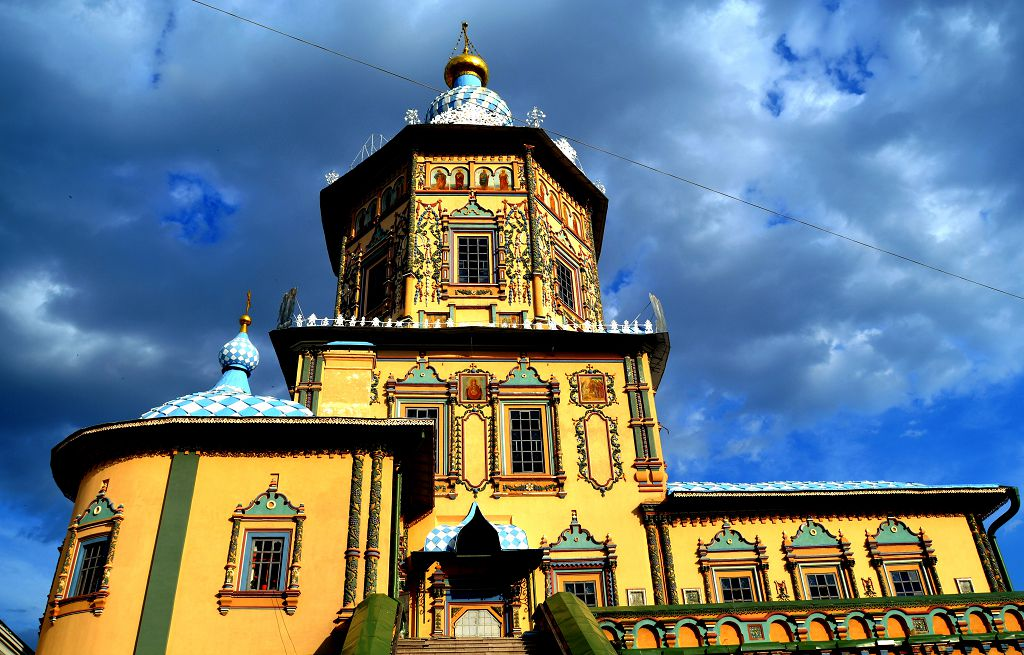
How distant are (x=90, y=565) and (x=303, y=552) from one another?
3.28 meters

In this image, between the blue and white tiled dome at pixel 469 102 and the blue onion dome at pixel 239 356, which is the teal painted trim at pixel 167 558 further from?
the blue and white tiled dome at pixel 469 102

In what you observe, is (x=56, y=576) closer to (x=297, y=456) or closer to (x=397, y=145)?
(x=297, y=456)

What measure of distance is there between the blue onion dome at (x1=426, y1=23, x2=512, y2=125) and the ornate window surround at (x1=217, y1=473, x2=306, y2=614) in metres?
14.7

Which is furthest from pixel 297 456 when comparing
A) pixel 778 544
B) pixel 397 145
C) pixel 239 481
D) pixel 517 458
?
pixel 397 145

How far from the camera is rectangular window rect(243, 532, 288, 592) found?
11492mm

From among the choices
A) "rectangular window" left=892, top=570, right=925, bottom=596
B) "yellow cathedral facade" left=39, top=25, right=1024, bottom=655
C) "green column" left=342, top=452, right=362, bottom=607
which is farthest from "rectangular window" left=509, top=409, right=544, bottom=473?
"rectangular window" left=892, top=570, right=925, bottom=596

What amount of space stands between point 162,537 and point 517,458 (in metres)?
8.21

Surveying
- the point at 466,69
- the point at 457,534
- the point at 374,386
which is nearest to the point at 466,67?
the point at 466,69

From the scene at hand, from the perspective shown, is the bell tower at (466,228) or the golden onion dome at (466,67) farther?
the golden onion dome at (466,67)

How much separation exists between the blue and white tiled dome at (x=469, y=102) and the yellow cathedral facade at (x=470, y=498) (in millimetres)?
180

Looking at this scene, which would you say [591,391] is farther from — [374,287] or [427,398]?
[374,287]

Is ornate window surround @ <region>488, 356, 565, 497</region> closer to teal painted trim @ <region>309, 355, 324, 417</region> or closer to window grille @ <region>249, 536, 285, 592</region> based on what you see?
teal painted trim @ <region>309, 355, 324, 417</region>

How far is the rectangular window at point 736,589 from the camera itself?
16.6 metres

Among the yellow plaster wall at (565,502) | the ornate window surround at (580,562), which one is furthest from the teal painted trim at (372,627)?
the ornate window surround at (580,562)
